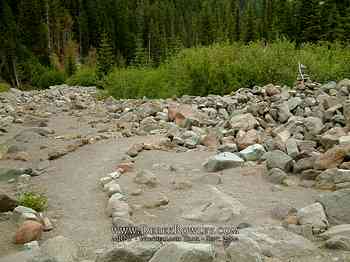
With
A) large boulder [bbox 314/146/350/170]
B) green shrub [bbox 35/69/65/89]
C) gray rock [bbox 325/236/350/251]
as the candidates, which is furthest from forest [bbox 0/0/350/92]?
gray rock [bbox 325/236/350/251]

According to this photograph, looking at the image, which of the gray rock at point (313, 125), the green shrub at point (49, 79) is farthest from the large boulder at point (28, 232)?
the green shrub at point (49, 79)

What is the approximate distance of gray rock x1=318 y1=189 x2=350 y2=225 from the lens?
Answer: 376cm

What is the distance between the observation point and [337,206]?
3.88 meters

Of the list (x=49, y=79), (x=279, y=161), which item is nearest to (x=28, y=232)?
(x=279, y=161)

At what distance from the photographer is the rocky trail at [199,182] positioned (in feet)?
10.9

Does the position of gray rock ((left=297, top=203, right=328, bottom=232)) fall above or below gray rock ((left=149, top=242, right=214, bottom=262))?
below

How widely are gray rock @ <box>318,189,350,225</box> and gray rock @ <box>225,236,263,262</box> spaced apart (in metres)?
1.02

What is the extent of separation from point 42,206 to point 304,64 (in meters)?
9.79

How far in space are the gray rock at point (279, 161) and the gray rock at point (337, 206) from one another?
1.39m

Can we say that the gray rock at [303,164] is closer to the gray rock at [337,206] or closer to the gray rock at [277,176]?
the gray rock at [277,176]

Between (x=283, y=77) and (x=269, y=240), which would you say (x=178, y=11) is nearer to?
(x=283, y=77)

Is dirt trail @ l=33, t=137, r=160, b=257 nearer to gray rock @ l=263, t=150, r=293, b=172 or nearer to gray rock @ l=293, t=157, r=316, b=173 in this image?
gray rock @ l=263, t=150, r=293, b=172

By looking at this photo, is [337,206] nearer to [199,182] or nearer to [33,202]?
[199,182]

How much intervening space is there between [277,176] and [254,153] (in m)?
0.93
